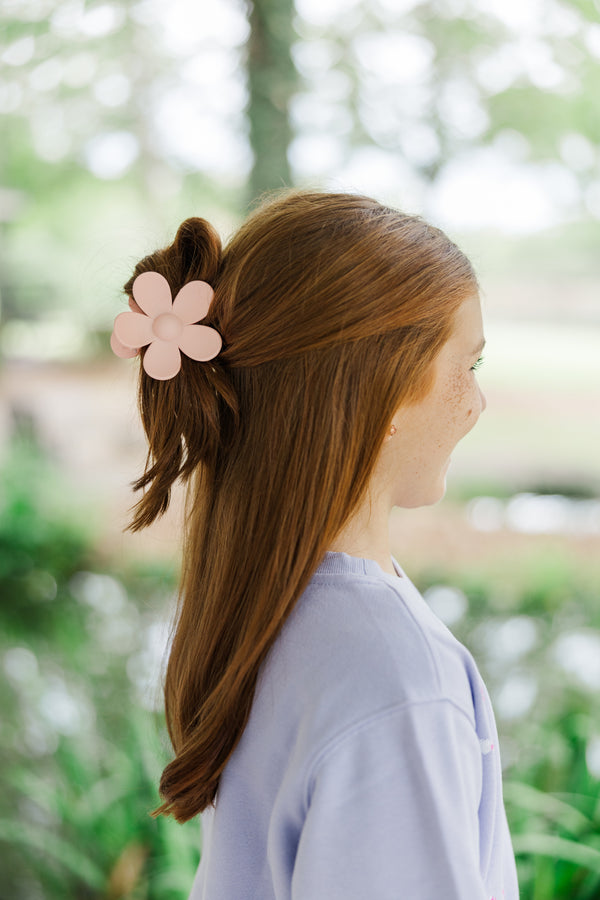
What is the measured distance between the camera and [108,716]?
7.41 ft

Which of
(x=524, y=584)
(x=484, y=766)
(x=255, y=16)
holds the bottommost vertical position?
(x=524, y=584)

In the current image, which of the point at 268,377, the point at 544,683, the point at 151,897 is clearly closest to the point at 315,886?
the point at 268,377

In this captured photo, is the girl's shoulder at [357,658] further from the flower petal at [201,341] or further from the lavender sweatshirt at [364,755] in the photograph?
the flower petal at [201,341]

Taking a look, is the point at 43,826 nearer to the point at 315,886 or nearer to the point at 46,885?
the point at 46,885

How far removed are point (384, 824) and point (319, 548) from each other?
0.70ft

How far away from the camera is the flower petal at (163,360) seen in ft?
2.36

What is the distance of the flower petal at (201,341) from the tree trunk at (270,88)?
6.04 ft

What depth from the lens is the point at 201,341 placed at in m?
0.71

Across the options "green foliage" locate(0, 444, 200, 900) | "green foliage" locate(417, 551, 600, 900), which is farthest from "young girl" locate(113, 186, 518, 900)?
"green foliage" locate(417, 551, 600, 900)

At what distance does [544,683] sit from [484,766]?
1812mm

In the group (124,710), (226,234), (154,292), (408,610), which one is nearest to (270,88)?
(226,234)

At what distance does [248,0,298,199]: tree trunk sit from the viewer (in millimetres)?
2432

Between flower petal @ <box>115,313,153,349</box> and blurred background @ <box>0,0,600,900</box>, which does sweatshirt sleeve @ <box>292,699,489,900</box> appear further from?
blurred background @ <box>0,0,600,900</box>

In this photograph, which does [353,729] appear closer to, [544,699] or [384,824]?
[384,824]
